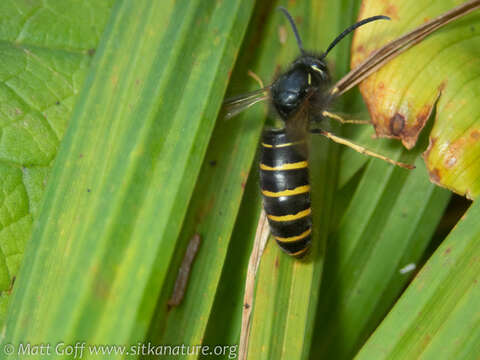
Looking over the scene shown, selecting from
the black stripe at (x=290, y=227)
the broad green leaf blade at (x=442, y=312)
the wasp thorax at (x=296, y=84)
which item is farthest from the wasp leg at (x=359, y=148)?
the broad green leaf blade at (x=442, y=312)

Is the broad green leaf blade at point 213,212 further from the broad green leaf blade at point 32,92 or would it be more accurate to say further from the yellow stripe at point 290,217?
the broad green leaf blade at point 32,92

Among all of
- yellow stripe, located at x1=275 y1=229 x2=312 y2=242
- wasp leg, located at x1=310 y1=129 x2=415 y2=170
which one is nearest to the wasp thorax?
wasp leg, located at x1=310 y1=129 x2=415 y2=170

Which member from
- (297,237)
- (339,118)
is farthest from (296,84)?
(297,237)

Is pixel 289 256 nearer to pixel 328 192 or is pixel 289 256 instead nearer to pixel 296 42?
pixel 328 192

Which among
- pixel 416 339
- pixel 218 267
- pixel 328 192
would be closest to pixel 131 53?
pixel 218 267

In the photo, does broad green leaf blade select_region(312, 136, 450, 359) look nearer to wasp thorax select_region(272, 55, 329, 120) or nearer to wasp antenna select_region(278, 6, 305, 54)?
wasp thorax select_region(272, 55, 329, 120)

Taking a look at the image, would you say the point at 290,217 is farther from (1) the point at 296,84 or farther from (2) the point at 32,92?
(2) the point at 32,92
